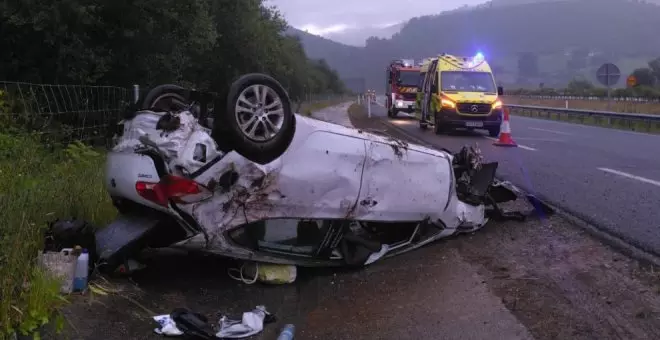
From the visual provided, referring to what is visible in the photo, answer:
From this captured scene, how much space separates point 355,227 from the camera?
5.62 m

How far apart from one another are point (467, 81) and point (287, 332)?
56.1 ft

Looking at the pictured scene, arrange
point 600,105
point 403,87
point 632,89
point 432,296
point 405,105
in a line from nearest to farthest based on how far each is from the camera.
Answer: point 432,296 < point 405,105 < point 403,87 < point 600,105 < point 632,89

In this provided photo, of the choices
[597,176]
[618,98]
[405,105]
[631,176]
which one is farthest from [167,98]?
[618,98]

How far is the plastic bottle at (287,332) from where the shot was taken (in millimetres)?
3955

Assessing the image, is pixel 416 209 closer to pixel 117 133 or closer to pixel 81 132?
pixel 117 133

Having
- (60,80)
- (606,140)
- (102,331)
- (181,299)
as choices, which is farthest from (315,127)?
(606,140)

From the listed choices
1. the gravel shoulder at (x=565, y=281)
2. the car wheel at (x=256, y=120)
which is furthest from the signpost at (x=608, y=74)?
the car wheel at (x=256, y=120)

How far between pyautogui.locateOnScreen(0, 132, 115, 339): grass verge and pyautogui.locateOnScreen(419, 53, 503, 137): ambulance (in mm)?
13088

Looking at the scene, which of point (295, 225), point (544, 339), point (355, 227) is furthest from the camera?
point (355, 227)

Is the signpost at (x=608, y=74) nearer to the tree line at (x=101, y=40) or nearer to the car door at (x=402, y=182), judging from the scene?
the tree line at (x=101, y=40)

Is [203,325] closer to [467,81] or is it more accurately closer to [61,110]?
[61,110]

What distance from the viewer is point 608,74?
29.4m

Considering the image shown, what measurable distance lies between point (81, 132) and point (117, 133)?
3.98 meters

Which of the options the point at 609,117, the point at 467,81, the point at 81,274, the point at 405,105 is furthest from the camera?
the point at 405,105
